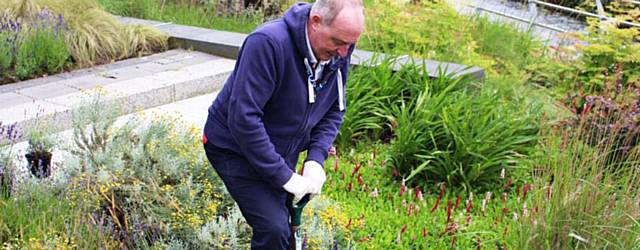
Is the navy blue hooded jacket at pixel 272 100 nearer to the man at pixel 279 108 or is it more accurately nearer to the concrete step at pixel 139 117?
the man at pixel 279 108

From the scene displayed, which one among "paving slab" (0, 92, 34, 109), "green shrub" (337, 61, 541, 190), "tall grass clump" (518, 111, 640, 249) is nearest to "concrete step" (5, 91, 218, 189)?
"paving slab" (0, 92, 34, 109)

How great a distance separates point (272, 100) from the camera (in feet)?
8.09

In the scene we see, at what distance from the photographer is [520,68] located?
6.82 metres

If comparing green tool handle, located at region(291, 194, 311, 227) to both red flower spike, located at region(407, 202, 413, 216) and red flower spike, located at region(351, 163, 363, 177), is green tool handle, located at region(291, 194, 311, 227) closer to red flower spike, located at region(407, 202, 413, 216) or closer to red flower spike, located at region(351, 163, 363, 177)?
red flower spike, located at region(407, 202, 413, 216)

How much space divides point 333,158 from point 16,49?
279 cm

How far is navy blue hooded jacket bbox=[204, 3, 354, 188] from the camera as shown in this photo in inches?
90.4

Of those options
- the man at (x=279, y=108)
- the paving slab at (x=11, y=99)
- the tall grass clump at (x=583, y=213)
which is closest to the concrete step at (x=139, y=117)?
the paving slab at (x=11, y=99)

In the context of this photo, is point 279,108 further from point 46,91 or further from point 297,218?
point 46,91

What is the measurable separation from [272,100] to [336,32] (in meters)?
0.38

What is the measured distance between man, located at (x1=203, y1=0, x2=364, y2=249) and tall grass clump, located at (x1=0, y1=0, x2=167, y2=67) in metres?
3.87

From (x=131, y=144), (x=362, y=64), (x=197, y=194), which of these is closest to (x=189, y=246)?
(x=197, y=194)

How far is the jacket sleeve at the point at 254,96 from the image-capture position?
2287 millimetres

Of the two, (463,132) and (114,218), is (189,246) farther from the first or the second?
(463,132)

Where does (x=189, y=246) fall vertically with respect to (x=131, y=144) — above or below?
below
